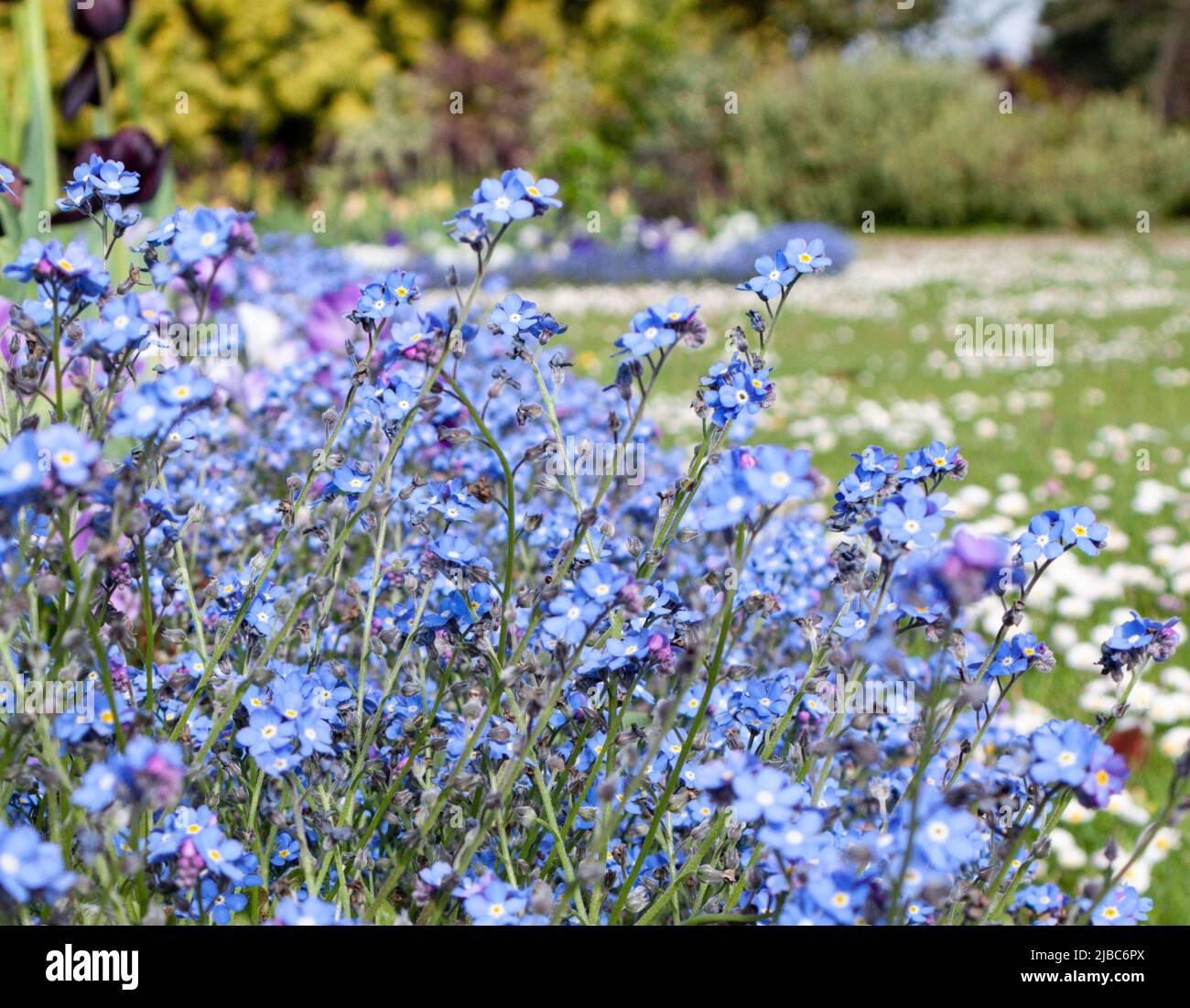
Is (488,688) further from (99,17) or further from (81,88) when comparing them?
(81,88)

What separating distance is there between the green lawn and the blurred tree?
21.5m

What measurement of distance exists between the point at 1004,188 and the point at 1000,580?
18.5 meters

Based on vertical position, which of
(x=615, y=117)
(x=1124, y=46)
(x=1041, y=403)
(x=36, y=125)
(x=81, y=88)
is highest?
(x=1124, y=46)

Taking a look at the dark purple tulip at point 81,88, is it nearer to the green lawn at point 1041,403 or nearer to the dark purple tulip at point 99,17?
the dark purple tulip at point 99,17

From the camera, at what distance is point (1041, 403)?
5918 millimetres

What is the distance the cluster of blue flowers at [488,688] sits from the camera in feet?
3.31

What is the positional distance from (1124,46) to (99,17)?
1488 inches

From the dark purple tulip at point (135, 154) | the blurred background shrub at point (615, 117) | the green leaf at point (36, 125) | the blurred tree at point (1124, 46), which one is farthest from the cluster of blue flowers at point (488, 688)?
the blurred tree at point (1124, 46)

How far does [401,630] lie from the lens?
1.66 m

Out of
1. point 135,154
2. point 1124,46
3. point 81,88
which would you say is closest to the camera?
point 135,154

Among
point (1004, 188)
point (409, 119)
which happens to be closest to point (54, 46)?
point (409, 119)

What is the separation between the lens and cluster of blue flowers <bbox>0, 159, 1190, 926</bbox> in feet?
3.31

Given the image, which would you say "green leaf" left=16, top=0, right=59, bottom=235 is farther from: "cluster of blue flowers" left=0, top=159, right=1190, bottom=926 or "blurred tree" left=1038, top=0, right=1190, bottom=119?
"blurred tree" left=1038, top=0, right=1190, bottom=119

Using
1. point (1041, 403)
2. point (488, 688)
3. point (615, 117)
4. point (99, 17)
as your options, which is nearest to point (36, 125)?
point (99, 17)
